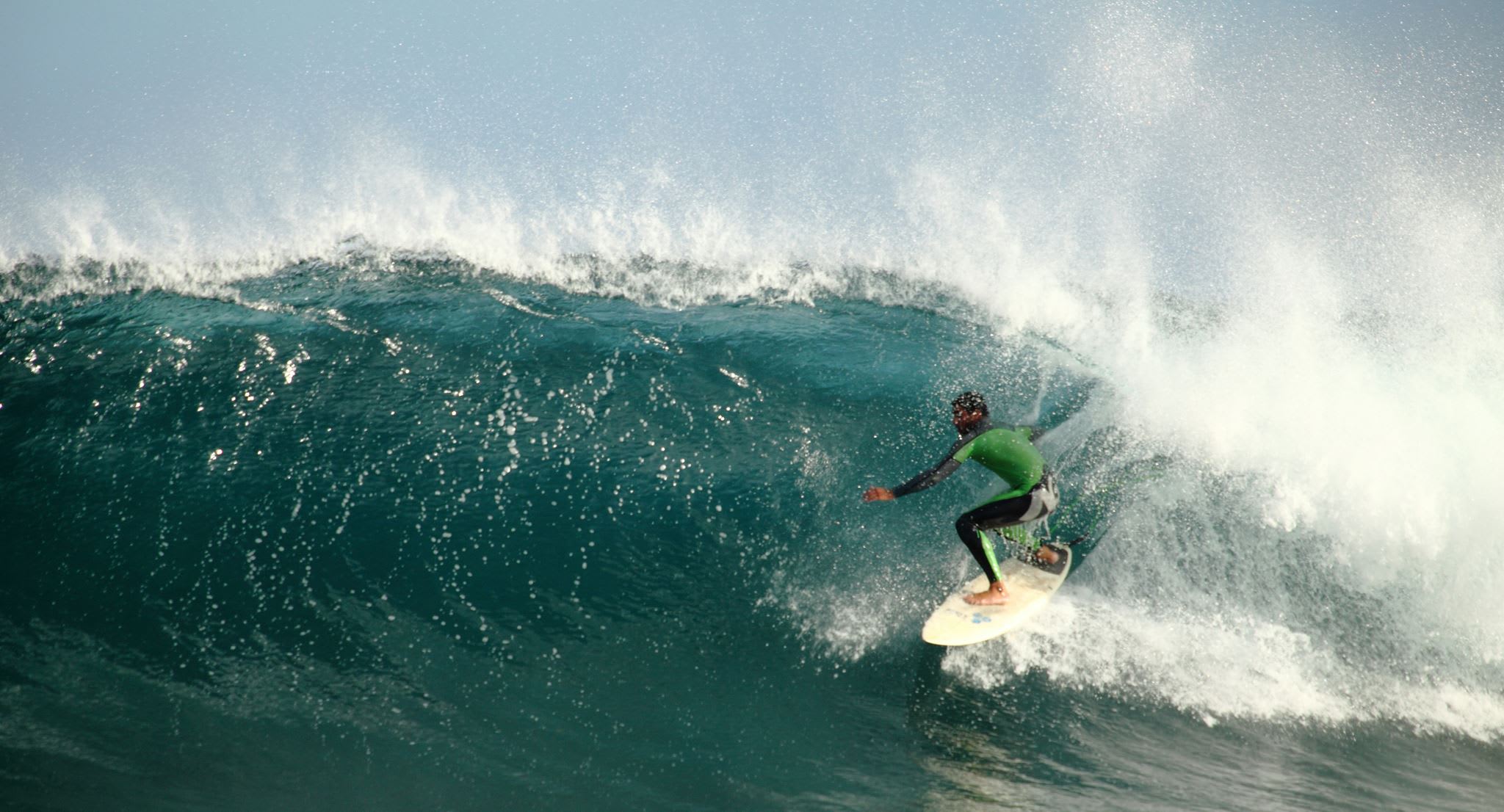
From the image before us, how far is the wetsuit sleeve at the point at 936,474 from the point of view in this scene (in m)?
5.32

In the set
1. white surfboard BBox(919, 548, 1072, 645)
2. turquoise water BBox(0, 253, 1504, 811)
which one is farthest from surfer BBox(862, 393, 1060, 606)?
turquoise water BBox(0, 253, 1504, 811)

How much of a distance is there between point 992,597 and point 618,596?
2.60 m

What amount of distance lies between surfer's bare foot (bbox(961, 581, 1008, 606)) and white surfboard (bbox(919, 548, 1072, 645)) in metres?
0.03

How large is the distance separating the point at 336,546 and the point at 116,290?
544cm

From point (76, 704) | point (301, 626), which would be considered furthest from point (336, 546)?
point (76, 704)

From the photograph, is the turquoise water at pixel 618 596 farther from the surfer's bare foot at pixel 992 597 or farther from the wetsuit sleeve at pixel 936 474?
the wetsuit sleeve at pixel 936 474

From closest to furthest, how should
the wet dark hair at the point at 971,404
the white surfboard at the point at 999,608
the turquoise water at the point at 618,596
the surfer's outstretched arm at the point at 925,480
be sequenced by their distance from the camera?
the turquoise water at the point at 618,596, the surfer's outstretched arm at the point at 925,480, the white surfboard at the point at 999,608, the wet dark hair at the point at 971,404

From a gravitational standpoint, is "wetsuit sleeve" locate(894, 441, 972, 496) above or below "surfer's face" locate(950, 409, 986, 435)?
below

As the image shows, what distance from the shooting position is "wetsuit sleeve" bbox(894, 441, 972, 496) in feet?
17.4

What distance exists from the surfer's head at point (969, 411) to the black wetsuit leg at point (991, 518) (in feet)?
1.86

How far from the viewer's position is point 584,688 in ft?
17.3

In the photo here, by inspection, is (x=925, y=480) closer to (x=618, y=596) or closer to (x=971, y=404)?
(x=971, y=404)

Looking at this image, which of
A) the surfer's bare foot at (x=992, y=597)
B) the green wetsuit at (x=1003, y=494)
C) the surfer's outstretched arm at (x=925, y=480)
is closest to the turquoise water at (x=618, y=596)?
the surfer's bare foot at (x=992, y=597)

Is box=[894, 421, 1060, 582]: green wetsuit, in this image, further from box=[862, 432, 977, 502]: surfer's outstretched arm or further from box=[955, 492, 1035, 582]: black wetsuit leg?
box=[862, 432, 977, 502]: surfer's outstretched arm
